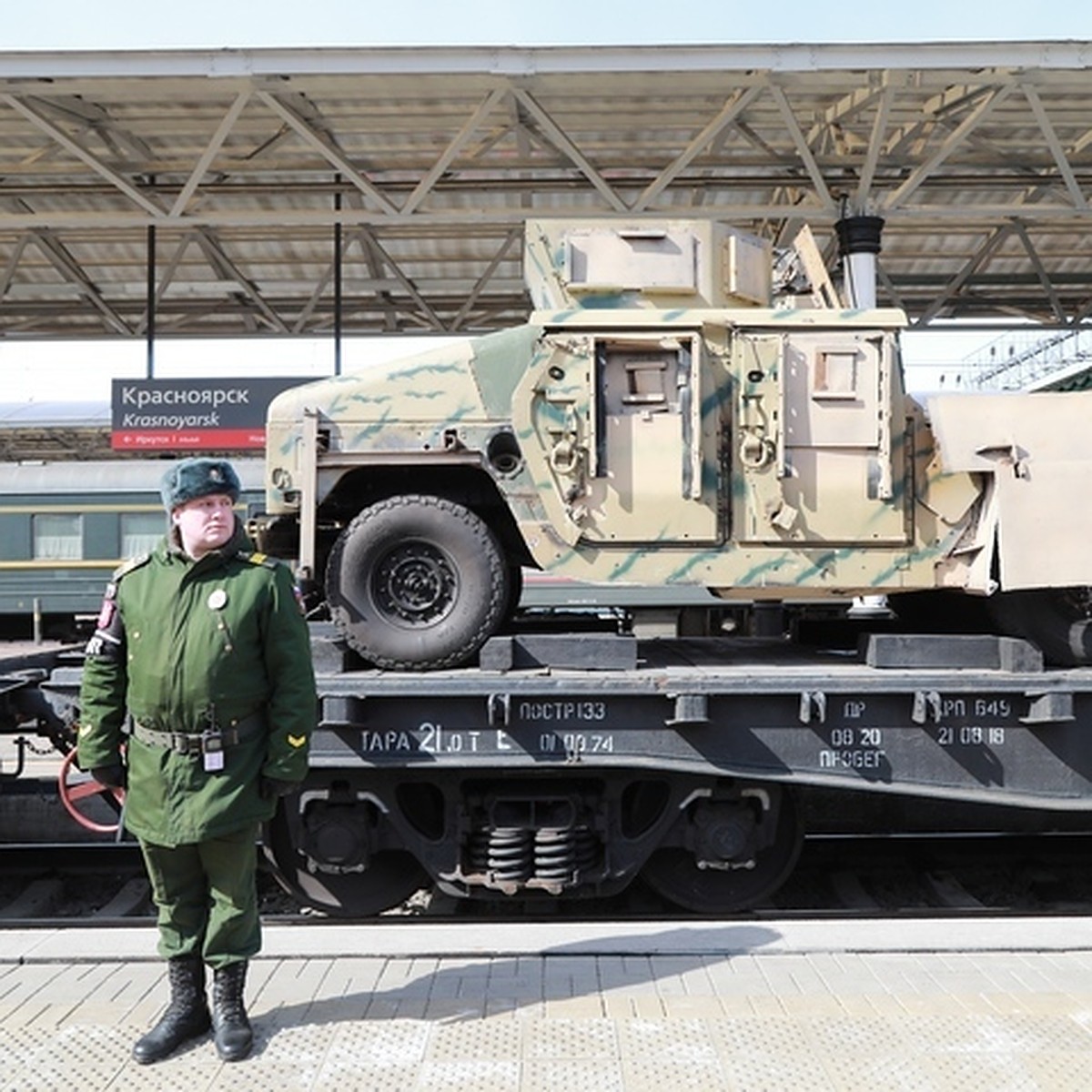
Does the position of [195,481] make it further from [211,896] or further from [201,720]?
[211,896]

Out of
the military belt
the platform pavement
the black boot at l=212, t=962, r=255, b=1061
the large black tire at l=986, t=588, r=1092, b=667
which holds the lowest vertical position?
the platform pavement

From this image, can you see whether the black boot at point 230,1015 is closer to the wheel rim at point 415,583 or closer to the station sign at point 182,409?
the wheel rim at point 415,583

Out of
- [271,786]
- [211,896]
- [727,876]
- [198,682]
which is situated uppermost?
[198,682]

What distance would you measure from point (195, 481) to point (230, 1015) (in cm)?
176

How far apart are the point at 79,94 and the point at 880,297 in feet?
37.4

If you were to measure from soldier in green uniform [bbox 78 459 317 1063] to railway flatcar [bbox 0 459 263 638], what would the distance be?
1217 centimetres

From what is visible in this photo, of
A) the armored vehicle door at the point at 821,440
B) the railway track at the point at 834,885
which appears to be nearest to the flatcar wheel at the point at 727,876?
the railway track at the point at 834,885

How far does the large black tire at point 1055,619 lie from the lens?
18.7ft

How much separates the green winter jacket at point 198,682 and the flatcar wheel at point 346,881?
2.06m

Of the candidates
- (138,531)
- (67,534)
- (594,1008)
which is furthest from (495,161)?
(594,1008)

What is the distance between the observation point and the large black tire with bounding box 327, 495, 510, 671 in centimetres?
548

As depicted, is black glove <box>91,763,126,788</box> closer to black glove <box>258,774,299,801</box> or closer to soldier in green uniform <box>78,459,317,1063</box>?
soldier in green uniform <box>78,459,317,1063</box>

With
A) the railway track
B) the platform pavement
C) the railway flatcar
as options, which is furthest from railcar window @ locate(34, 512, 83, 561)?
the platform pavement

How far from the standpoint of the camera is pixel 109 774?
377cm
